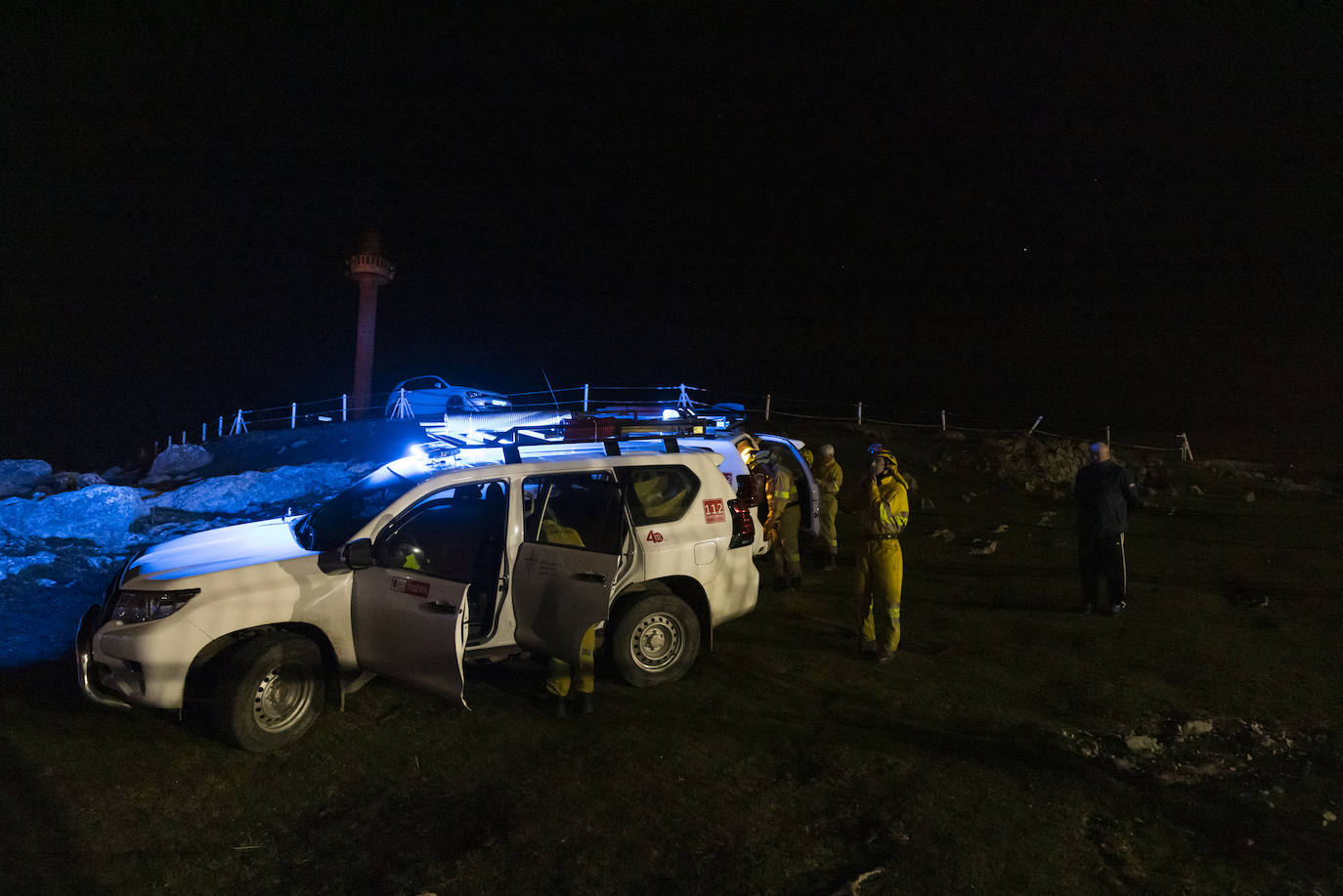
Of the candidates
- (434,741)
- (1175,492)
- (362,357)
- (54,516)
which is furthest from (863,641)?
(362,357)

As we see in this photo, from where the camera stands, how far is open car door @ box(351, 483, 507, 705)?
429 centimetres

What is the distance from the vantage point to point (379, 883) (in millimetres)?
3244

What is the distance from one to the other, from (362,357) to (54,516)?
2880cm

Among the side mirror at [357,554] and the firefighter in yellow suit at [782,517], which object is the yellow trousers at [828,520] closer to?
the firefighter in yellow suit at [782,517]

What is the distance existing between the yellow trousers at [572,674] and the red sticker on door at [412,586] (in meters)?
1.02

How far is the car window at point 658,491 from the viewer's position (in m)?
5.49

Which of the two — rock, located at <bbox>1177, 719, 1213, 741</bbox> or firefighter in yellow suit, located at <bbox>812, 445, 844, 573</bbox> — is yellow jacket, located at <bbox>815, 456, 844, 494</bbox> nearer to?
firefighter in yellow suit, located at <bbox>812, 445, 844, 573</bbox>

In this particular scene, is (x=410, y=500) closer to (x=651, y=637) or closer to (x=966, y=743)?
(x=651, y=637)

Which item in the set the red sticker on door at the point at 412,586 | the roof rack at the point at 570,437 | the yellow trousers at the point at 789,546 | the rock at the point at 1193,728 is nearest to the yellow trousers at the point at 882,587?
the roof rack at the point at 570,437

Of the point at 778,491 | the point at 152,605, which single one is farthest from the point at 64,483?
the point at 778,491

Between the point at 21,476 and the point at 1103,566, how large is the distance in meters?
22.0

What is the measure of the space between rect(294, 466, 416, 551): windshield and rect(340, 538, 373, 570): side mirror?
23 centimetres

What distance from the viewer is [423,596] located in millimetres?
4418

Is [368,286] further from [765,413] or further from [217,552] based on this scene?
[217,552]
